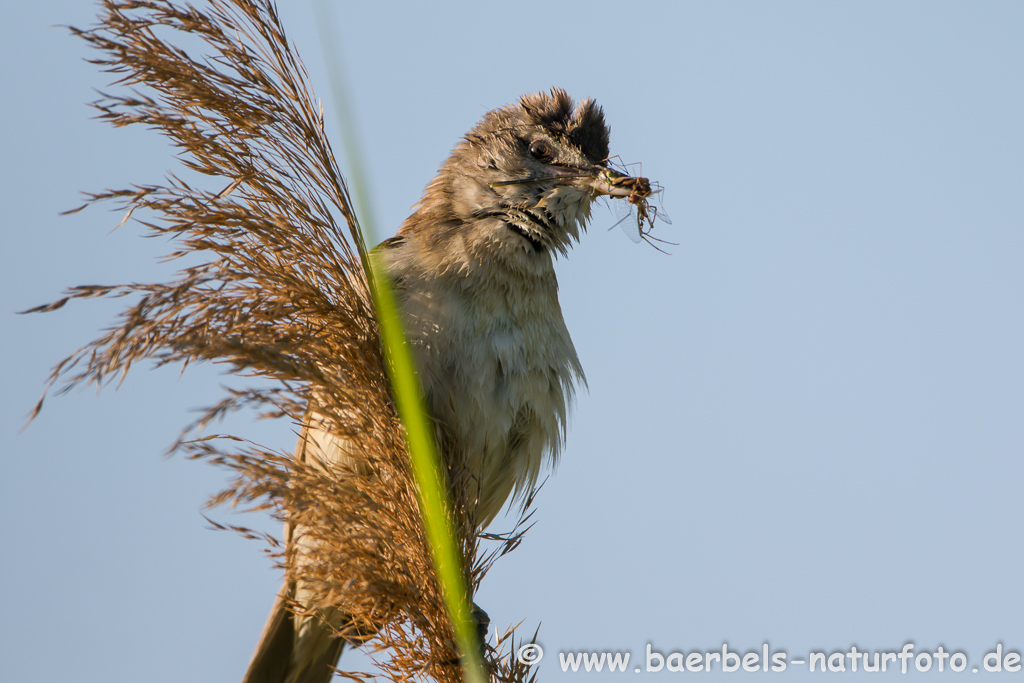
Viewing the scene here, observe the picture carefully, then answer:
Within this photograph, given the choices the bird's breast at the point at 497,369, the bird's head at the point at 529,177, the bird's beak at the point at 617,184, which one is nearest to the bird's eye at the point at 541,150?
the bird's head at the point at 529,177

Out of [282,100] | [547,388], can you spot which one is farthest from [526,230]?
[282,100]

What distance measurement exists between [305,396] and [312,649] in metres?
2.05

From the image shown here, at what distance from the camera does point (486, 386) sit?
124 inches

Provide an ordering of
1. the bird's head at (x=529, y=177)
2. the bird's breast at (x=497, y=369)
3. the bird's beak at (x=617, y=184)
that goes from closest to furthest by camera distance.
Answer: the bird's breast at (x=497, y=369), the bird's beak at (x=617, y=184), the bird's head at (x=529, y=177)

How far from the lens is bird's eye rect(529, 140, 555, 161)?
3.68 meters

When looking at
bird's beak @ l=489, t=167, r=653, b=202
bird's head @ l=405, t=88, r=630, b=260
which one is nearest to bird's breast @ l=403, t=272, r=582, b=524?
bird's head @ l=405, t=88, r=630, b=260

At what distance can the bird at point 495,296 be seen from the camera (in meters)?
3.11

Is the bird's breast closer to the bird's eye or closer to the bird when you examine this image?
the bird

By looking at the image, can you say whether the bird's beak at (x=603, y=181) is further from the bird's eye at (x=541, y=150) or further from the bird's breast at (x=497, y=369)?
the bird's breast at (x=497, y=369)

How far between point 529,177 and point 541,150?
18 centimetres

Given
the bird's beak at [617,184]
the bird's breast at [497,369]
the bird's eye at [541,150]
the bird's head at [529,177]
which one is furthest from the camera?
the bird's eye at [541,150]

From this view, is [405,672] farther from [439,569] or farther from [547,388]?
[547,388]

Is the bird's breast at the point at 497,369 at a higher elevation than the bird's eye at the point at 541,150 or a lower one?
lower

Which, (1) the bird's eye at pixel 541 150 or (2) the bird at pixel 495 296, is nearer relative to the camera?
(2) the bird at pixel 495 296
